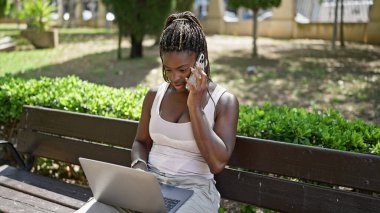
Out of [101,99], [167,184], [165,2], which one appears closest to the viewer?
[167,184]

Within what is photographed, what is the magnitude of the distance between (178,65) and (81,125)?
1358 millimetres

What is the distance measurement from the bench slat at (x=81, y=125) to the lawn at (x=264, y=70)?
433cm

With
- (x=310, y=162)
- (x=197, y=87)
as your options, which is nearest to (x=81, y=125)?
(x=197, y=87)

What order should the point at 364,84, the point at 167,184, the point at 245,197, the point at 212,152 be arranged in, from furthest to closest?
1. the point at 364,84
2. the point at 245,197
3. the point at 167,184
4. the point at 212,152

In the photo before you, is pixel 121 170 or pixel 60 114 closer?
pixel 121 170

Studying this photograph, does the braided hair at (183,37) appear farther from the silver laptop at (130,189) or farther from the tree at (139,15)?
the tree at (139,15)

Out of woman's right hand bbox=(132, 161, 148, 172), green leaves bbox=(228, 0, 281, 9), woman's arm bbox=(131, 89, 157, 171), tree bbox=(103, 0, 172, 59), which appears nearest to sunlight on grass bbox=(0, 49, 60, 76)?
tree bbox=(103, 0, 172, 59)

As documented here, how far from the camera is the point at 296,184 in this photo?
8.73 feet

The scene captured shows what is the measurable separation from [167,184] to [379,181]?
114 centimetres

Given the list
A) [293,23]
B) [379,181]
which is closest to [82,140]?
[379,181]

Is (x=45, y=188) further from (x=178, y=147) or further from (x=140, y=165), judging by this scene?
(x=178, y=147)

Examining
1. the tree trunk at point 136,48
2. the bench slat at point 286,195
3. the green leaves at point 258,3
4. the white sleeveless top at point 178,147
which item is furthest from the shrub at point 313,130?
the tree trunk at point 136,48

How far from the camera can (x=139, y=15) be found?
12.0 metres

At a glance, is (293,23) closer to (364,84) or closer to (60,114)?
(364,84)
